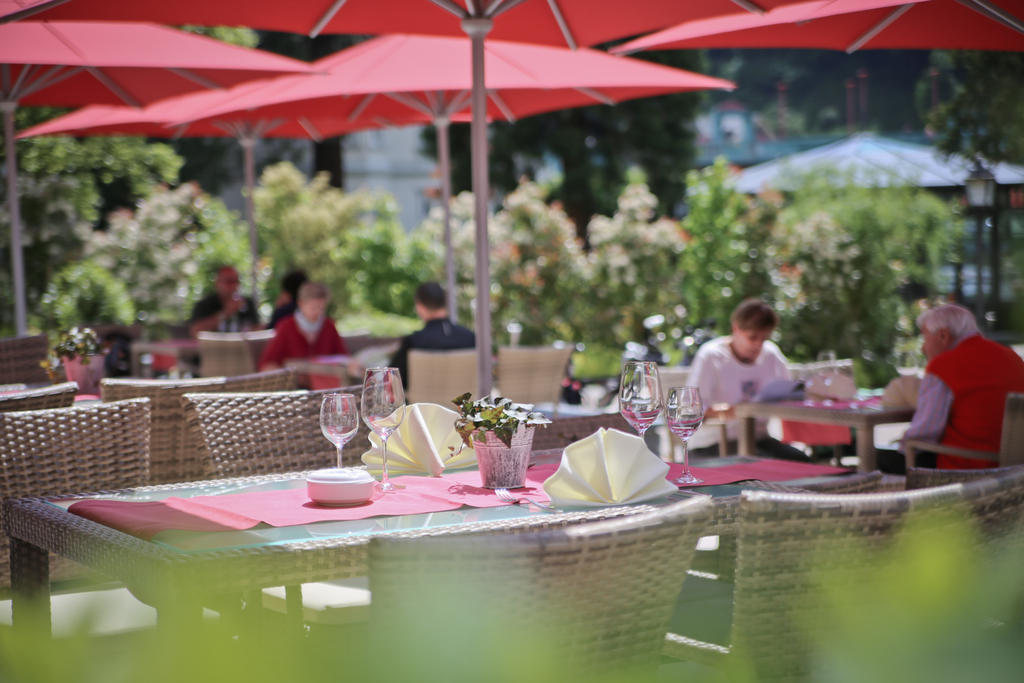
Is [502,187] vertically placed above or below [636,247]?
above

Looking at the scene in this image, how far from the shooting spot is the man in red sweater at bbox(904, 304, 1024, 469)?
14.7 ft

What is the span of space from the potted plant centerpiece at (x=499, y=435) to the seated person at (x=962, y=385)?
2308 mm

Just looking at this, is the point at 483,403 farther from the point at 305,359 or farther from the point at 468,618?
the point at 305,359

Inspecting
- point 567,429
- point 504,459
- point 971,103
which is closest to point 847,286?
point 971,103

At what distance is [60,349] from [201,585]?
345cm

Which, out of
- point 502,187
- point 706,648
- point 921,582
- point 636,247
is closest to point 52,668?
point 921,582

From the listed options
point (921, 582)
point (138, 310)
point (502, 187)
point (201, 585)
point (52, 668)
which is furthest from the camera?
point (502, 187)

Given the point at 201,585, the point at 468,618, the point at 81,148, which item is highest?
the point at 81,148

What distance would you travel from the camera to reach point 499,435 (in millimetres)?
2846

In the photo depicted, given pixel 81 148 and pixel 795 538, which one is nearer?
pixel 795 538

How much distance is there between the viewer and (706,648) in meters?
2.54

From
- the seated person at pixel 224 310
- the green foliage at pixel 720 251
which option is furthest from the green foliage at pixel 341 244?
the seated person at pixel 224 310

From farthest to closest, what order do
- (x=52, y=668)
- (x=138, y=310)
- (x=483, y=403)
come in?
(x=138, y=310)
(x=483, y=403)
(x=52, y=668)

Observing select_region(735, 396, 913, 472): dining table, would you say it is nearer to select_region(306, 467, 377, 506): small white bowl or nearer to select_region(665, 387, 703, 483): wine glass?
A: select_region(665, 387, 703, 483): wine glass
